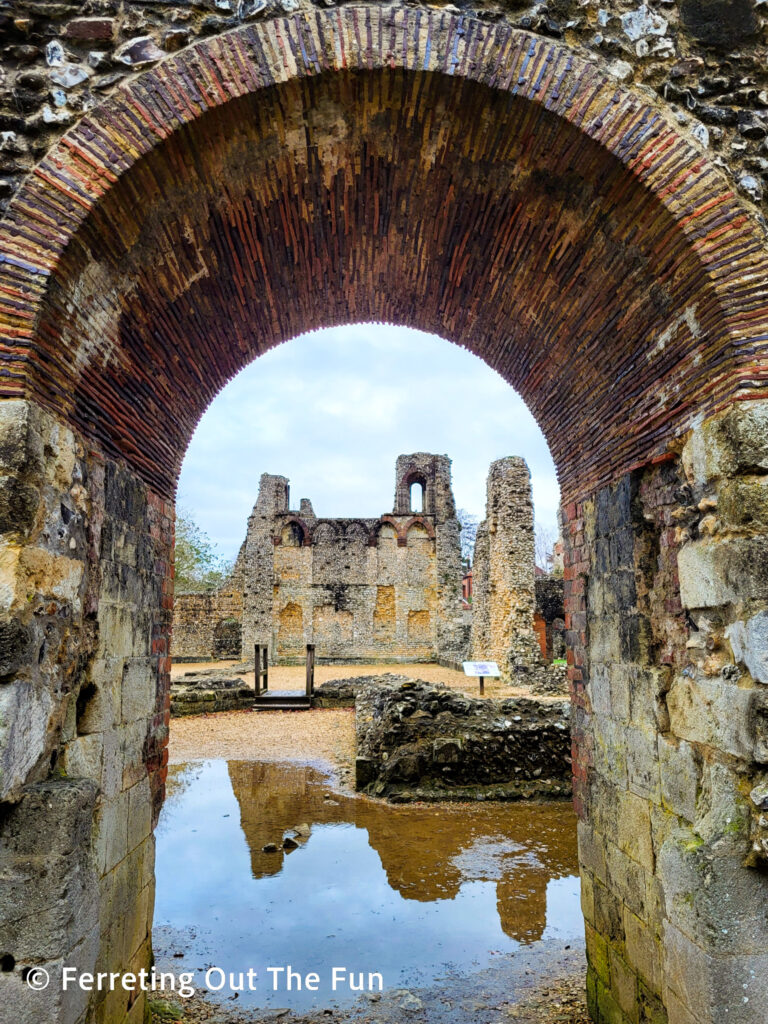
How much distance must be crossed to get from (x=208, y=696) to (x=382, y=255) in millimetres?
13558

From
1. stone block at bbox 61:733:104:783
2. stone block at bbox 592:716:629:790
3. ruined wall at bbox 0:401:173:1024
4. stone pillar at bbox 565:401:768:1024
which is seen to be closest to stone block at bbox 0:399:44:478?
ruined wall at bbox 0:401:173:1024

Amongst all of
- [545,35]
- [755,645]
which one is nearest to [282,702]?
[755,645]

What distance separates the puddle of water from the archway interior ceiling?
11.8ft

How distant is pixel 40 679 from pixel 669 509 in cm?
299

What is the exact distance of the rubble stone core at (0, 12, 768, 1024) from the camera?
99.3 inches

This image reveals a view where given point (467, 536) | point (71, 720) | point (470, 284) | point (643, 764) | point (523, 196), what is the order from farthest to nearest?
point (467, 536), point (470, 284), point (643, 764), point (523, 196), point (71, 720)

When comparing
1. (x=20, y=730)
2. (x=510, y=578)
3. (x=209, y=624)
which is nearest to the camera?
(x=20, y=730)

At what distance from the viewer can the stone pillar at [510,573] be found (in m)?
18.5

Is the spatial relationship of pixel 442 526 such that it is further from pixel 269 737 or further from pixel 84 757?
pixel 84 757

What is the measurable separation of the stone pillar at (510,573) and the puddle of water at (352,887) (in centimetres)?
1016

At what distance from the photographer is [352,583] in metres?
Answer: 27.7

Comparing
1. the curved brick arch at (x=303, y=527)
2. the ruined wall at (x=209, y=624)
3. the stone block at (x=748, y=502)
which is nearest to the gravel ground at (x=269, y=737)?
the stone block at (x=748, y=502)

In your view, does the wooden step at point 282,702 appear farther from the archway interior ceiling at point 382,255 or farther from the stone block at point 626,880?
the stone block at point 626,880

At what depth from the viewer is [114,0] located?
2945 millimetres
